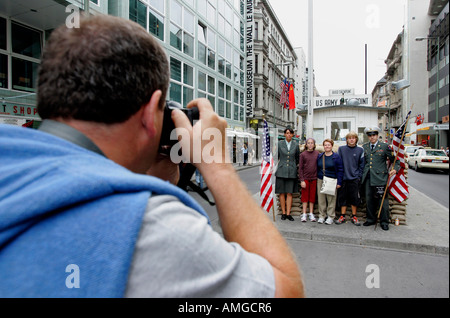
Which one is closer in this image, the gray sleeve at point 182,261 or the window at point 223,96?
the gray sleeve at point 182,261

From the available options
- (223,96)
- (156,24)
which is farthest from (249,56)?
(156,24)

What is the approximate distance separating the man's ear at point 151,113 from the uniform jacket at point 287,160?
19.5 ft

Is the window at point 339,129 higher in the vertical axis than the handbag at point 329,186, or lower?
higher

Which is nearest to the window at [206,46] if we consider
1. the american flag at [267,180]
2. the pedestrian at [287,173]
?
the pedestrian at [287,173]

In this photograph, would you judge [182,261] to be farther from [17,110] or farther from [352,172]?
[17,110]

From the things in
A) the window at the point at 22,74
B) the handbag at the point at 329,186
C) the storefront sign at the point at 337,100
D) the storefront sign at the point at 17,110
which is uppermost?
the window at the point at 22,74

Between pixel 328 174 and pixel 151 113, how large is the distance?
234 inches

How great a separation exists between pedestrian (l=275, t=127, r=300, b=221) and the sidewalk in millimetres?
349

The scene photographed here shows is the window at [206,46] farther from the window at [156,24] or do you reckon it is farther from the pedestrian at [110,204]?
the pedestrian at [110,204]

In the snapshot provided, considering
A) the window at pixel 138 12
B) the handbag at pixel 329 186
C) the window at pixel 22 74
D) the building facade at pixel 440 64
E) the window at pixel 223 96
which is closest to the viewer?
the building facade at pixel 440 64

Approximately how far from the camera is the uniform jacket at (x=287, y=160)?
253 inches

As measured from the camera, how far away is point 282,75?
44531 mm

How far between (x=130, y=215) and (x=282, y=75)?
4689 cm
